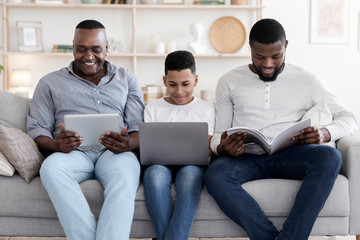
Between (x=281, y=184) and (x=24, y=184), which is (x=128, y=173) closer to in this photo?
(x=24, y=184)

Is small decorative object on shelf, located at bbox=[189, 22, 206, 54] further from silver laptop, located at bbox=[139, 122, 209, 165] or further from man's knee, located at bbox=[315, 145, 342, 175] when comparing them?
man's knee, located at bbox=[315, 145, 342, 175]

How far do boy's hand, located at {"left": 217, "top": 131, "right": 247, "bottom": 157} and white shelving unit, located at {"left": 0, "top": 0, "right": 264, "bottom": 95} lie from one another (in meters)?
2.79

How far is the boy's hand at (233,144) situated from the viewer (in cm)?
191

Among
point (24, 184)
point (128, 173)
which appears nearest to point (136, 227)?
point (128, 173)

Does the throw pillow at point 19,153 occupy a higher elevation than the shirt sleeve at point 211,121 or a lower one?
lower

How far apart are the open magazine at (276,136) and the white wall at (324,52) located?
3.14 m

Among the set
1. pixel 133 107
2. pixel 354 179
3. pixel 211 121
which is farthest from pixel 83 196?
pixel 354 179

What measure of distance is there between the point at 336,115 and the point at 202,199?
0.77m

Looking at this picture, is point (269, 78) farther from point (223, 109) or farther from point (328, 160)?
point (328, 160)

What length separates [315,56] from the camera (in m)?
4.95

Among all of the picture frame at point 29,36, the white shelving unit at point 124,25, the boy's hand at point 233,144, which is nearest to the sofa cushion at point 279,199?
the boy's hand at point 233,144

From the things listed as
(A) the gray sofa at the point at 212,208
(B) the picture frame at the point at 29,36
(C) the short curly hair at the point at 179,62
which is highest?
(B) the picture frame at the point at 29,36

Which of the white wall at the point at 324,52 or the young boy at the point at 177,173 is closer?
the young boy at the point at 177,173

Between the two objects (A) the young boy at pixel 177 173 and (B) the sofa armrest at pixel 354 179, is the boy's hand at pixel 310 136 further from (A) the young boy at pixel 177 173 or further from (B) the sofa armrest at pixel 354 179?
(A) the young boy at pixel 177 173
